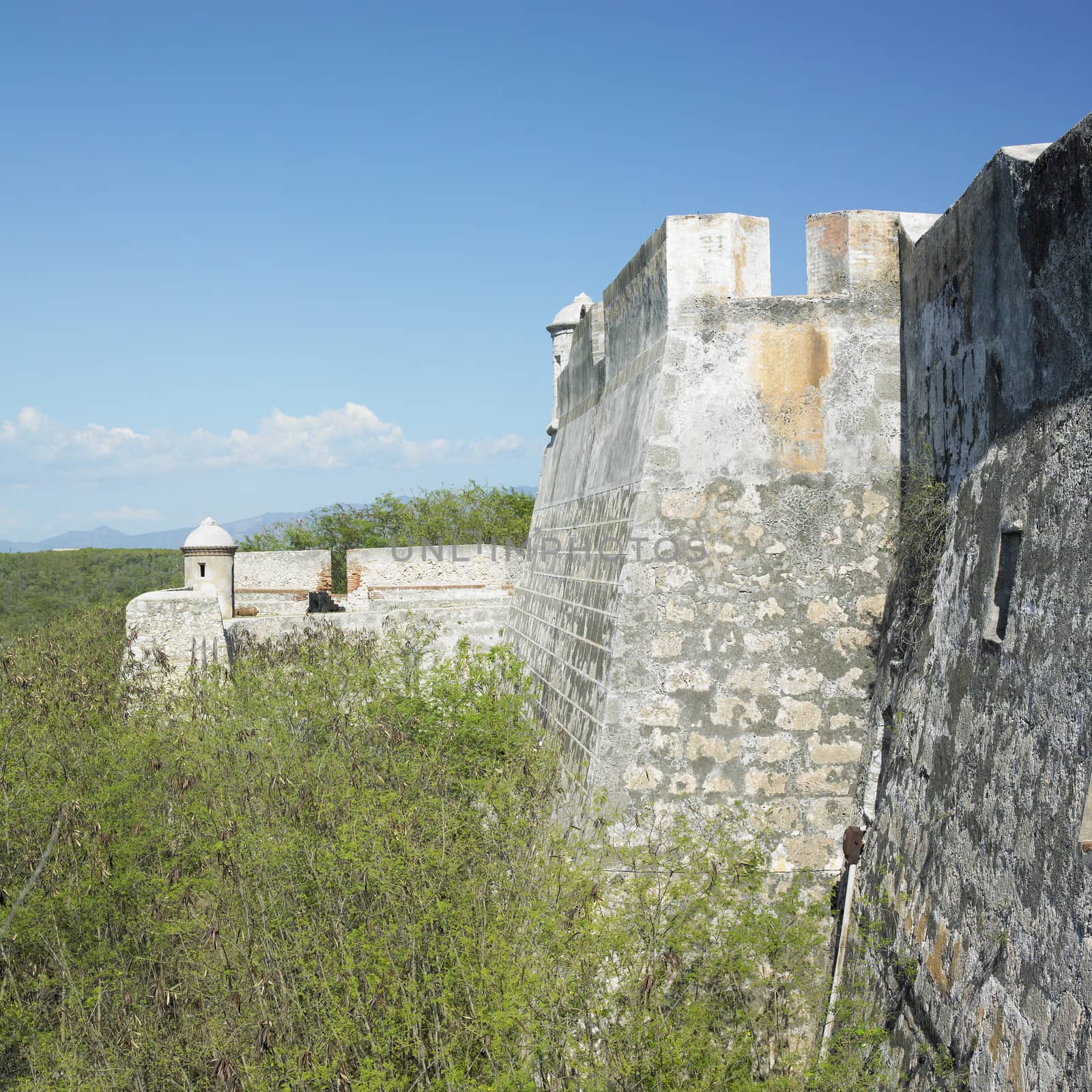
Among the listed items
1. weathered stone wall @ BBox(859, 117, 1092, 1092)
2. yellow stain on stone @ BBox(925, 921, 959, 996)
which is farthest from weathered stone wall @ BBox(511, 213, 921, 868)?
yellow stain on stone @ BBox(925, 921, 959, 996)

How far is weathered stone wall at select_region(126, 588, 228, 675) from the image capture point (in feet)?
38.6

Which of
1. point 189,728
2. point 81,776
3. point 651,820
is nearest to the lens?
point 651,820

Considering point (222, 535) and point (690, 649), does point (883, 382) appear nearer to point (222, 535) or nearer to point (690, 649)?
point (690, 649)

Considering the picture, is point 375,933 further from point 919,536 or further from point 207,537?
point 207,537

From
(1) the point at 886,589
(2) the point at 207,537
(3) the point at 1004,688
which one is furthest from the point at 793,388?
(2) the point at 207,537

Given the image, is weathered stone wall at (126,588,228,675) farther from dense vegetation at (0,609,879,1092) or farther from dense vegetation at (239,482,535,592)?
dense vegetation at (239,482,535,592)

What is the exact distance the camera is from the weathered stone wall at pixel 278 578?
2006 centimetres

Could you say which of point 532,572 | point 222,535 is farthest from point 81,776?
point 222,535

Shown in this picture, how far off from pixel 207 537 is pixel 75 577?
24.7 m

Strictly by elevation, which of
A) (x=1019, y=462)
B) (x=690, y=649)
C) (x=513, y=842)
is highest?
(x=1019, y=462)

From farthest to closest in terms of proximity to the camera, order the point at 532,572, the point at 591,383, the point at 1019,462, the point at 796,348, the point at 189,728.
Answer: the point at 532,572, the point at 591,383, the point at 189,728, the point at 796,348, the point at 1019,462

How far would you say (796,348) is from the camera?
5676mm

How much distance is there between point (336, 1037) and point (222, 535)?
38.3 feet

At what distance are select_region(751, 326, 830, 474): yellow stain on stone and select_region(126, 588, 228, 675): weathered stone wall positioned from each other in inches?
327
